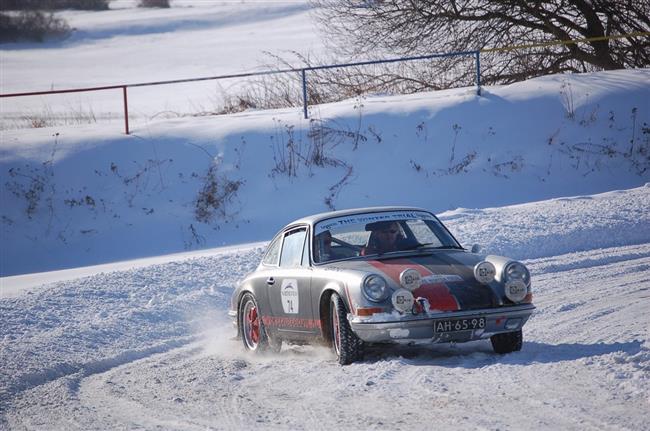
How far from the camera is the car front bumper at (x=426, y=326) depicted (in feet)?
28.1

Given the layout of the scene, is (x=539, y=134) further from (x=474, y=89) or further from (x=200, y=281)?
(x=200, y=281)

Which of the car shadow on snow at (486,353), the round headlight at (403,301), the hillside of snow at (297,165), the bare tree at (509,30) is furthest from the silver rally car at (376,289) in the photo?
the bare tree at (509,30)

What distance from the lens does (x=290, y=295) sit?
393 inches

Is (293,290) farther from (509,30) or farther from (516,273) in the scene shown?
(509,30)

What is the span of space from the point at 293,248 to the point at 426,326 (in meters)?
2.35

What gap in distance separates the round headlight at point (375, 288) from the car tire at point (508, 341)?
108 cm

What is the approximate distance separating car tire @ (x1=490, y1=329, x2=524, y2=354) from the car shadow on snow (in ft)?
0.25

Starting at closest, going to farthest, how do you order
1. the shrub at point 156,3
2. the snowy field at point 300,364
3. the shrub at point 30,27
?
the snowy field at point 300,364 < the shrub at point 30,27 < the shrub at point 156,3

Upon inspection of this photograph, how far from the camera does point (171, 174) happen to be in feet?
73.6

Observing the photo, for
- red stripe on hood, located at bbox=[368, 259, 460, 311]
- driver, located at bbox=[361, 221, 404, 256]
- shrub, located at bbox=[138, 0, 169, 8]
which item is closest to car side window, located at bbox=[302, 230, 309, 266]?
driver, located at bbox=[361, 221, 404, 256]

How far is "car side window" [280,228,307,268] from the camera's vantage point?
10.3 meters

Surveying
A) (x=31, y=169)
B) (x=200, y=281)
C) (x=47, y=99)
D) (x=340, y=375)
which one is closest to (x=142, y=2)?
(x=47, y=99)

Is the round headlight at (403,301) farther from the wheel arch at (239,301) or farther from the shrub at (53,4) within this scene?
the shrub at (53,4)

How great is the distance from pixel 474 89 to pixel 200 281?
12684mm
